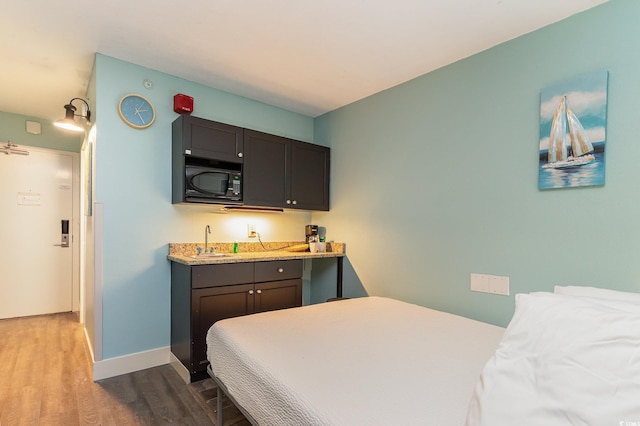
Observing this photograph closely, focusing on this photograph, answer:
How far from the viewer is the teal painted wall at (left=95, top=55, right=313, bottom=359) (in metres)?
2.62

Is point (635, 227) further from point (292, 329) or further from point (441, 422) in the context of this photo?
point (292, 329)

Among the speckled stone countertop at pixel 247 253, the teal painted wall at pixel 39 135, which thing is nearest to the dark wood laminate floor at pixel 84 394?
the speckled stone countertop at pixel 247 253

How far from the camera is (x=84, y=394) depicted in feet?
7.54

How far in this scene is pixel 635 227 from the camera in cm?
178

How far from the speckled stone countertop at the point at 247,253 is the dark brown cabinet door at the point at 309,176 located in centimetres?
52

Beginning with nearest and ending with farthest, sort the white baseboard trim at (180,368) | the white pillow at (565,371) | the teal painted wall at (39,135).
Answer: the white pillow at (565,371) < the white baseboard trim at (180,368) < the teal painted wall at (39,135)

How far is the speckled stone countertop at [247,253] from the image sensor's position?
264cm

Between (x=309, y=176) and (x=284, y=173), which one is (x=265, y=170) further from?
(x=309, y=176)

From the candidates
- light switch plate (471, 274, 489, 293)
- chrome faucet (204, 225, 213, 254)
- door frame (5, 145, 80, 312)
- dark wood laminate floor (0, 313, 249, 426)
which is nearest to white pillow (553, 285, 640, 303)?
light switch plate (471, 274, 489, 293)

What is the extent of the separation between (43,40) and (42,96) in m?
1.42

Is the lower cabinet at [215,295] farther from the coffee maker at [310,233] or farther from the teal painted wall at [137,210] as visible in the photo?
the coffee maker at [310,233]

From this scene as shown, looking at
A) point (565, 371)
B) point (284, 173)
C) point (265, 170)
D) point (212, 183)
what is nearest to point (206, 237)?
point (212, 183)

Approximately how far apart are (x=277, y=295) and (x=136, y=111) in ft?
6.54

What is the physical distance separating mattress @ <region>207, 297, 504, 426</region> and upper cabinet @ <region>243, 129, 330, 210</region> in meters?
1.47
